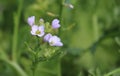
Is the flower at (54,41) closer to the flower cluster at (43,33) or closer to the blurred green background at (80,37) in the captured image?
the flower cluster at (43,33)

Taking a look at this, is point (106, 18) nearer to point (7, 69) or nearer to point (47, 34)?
point (7, 69)

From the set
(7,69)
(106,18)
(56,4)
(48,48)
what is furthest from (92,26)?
(48,48)

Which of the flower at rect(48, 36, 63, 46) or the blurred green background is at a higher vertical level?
the blurred green background

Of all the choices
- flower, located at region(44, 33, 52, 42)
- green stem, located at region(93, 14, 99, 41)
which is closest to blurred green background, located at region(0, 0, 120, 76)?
green stem, located at region(93, 14, 99, 41)

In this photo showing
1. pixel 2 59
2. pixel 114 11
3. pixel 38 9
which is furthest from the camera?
pixel 114 11

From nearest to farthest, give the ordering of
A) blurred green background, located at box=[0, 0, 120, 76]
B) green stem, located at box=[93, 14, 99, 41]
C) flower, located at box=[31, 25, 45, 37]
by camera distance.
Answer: flower, located at box=[31, 25, 45, 37], blurred green background, located at box=[0, 0, 120, 76], green stem, located at box=[93, 14, 99, 41]

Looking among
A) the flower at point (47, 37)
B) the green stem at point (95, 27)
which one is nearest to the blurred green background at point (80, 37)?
the green stem at point (95, 27)

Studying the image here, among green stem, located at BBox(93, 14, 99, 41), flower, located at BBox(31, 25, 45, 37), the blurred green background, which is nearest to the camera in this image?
flower, located at BBox(31, 25, 45, 37)

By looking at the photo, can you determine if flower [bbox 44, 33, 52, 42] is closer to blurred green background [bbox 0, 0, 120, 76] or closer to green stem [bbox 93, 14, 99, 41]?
blurred green background [bbox 0, 0, 120, 76]

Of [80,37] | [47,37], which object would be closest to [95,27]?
[80,37]
